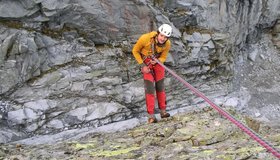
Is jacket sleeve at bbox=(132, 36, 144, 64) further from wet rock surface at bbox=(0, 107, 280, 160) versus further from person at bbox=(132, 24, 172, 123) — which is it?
wet rock surface at bbox=(0, 107, 280, 160)

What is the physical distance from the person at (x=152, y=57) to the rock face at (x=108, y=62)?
1733mm

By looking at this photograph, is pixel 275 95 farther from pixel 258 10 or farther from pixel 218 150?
pixel 218 150

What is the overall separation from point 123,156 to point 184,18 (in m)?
6.49

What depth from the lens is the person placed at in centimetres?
781

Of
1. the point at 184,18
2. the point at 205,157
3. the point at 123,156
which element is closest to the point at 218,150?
the point at 205,157

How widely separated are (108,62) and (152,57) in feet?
7.29

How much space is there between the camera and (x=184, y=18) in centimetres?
1099

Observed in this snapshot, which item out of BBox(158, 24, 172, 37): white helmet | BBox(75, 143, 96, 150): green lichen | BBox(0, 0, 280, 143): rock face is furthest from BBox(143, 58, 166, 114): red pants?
BBox(75, 143, 96, 150): green lichen

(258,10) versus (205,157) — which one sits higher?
(258,10)

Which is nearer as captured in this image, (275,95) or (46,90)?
(46,90)

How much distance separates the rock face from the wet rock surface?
150 cm

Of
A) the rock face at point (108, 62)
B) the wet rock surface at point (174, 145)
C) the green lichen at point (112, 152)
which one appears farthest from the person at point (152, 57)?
the green lichen at point (112, 152)

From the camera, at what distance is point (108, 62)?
9.94 metres

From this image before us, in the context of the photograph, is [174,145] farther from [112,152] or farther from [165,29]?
[165,29]
